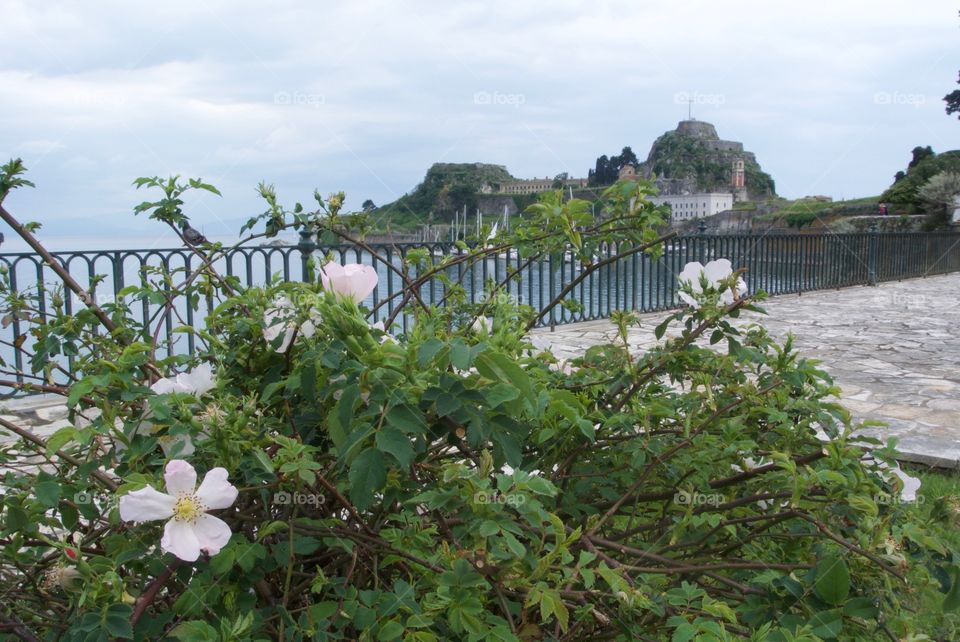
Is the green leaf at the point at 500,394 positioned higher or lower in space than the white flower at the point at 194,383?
higher

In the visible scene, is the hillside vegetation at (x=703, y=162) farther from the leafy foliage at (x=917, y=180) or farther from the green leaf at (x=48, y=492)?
the green leaf at (x=48, y=492)

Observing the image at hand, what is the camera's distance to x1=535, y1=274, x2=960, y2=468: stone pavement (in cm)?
450

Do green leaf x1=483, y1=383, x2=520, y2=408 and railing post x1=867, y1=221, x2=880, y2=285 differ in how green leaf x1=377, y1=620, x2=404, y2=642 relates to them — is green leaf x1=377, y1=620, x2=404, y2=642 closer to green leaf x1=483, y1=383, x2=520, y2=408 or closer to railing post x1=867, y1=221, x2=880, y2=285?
green leaf x1=483, y1=383, x2=520, y2=408

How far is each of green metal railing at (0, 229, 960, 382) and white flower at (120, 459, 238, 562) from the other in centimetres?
61

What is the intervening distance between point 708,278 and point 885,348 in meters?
7.34

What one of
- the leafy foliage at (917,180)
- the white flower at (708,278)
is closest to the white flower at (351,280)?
the white flower at (708,278)

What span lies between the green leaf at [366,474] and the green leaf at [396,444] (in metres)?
0.02

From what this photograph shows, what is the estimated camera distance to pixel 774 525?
1421mm

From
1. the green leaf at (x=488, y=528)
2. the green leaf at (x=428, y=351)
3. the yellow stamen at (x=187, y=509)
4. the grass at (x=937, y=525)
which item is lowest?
the grass at (x=937, y=525)

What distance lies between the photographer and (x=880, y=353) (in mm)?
7359

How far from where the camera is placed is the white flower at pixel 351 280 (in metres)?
1.03

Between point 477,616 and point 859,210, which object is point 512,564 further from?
point 859,210

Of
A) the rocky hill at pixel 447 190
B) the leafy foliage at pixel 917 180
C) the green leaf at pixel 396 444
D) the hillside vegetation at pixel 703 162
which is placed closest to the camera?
the green leaf at pixel 396 444

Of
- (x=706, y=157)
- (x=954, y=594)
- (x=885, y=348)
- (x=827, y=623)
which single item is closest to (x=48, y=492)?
(x=827, y=623)
